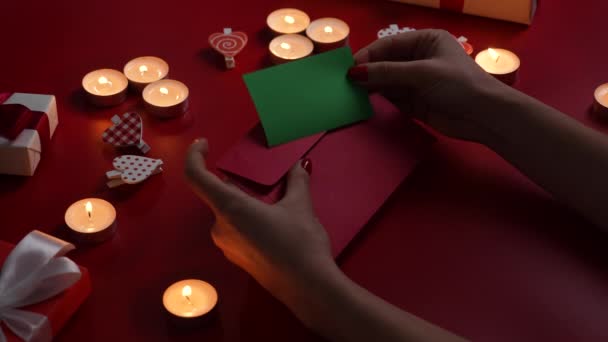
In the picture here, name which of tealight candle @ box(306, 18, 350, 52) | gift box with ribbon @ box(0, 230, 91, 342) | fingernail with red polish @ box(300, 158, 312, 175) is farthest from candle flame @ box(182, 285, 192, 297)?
tealight candle @ box(306, 18, 350, 52)

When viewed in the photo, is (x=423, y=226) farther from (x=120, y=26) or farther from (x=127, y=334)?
(x=120, y=26)

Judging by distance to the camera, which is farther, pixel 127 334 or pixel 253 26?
pixel 253 26

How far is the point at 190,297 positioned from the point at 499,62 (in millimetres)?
807

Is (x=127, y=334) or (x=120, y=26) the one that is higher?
(x=120, y=26)

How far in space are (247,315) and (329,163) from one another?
0.90 ft

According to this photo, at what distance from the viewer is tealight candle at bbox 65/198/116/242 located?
3.58 ft

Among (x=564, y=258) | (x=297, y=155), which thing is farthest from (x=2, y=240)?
(x=564, y=258)

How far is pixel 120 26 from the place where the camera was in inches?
61.2

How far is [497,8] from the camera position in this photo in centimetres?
156

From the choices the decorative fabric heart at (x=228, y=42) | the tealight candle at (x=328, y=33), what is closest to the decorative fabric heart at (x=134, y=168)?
the decorative fabric heart at (x=228, y=42)

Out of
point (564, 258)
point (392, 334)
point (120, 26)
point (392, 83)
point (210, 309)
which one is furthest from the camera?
point (120, 26)

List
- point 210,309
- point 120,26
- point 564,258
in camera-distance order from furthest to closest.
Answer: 1. point 120,26
2. point 564,258
3. point 210,309

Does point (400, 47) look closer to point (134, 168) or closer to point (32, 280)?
point (134, 168)

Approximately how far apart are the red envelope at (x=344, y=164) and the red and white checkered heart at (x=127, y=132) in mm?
217
